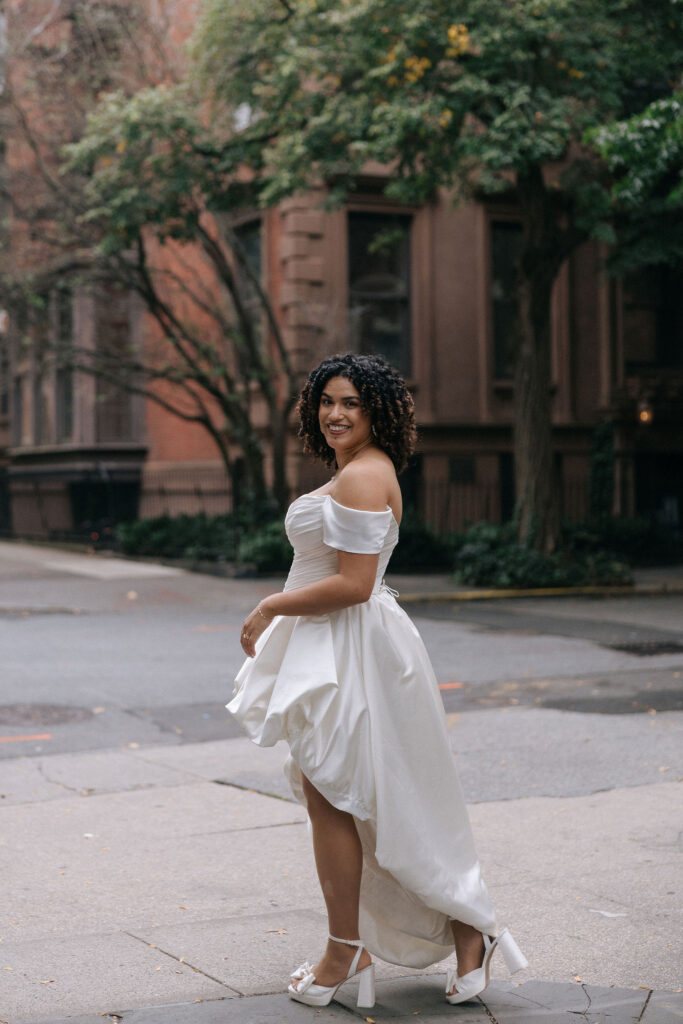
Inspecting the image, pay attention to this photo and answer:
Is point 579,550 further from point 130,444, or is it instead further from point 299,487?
point 130,444

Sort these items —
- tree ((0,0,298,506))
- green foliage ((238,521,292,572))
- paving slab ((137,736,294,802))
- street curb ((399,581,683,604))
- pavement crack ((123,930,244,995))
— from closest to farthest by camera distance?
1. pavement crack ((123,930,244,995))
2. paving slab ((137,736,294,802))
3. street curb ((399,581,683,604))
4. tree ((0,0,298,506))
5. green foliage ((238,521,292,572))

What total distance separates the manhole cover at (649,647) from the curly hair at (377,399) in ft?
27.6

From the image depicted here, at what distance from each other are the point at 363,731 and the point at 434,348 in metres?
19.5

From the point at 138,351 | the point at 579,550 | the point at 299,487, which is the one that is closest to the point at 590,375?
the point at 579,550

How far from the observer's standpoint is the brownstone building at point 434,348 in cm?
2188

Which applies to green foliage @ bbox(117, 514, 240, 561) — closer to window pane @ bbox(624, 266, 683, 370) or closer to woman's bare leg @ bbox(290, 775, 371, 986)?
window pane @ bbox(624, 266, 683, 370)

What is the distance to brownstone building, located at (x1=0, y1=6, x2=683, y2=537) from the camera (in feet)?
71.8

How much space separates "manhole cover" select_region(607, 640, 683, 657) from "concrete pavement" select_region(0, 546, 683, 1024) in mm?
1599

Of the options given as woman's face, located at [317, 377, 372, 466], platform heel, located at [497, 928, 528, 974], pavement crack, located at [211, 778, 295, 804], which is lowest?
pavement crack, located at [211, 778, 295, 804]

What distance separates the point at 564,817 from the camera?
598 centimetres

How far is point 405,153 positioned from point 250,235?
7.69 m

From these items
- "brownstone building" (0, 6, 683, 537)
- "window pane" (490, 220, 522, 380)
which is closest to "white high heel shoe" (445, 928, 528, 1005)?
"brownstone building" (0, 6, 683, 537)

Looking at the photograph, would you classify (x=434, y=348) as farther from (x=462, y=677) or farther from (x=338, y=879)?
(x=338, y=879)

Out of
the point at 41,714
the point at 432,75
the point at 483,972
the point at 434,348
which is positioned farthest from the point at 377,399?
the point at 434,348
